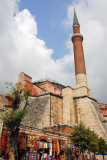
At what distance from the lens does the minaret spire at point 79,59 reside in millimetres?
22469

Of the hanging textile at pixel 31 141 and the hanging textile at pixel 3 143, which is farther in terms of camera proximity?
the hanging textile at pixel 31 141

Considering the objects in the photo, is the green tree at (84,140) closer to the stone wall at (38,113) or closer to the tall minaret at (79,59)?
the stone wall at (38,113)

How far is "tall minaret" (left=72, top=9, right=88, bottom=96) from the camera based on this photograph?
22469mm

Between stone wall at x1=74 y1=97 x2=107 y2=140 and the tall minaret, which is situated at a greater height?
the tall minaret

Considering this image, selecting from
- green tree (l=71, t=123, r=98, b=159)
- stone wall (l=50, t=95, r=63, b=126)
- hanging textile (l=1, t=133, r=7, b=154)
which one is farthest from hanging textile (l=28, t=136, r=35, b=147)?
stone wall (l=50, t=95, r=63, b=126)

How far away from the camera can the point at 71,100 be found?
21.5 meters

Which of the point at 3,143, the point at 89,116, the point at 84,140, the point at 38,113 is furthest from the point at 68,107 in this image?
the point at 3,143

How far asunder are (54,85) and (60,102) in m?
9.08

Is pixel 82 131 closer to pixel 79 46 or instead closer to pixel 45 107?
pixel 45 107

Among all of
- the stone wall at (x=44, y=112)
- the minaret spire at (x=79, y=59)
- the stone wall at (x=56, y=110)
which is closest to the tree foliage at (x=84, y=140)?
the stone wall at (x=44, y=112)

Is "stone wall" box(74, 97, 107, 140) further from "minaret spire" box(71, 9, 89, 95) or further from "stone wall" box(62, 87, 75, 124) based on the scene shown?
"minaret spire" box(71, 9, 89, 95)

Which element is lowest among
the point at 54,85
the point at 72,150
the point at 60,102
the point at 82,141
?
the point at 72,150

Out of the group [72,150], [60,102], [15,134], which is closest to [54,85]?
[60,102]

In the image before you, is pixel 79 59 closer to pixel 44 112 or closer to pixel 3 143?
pixel 44 112
